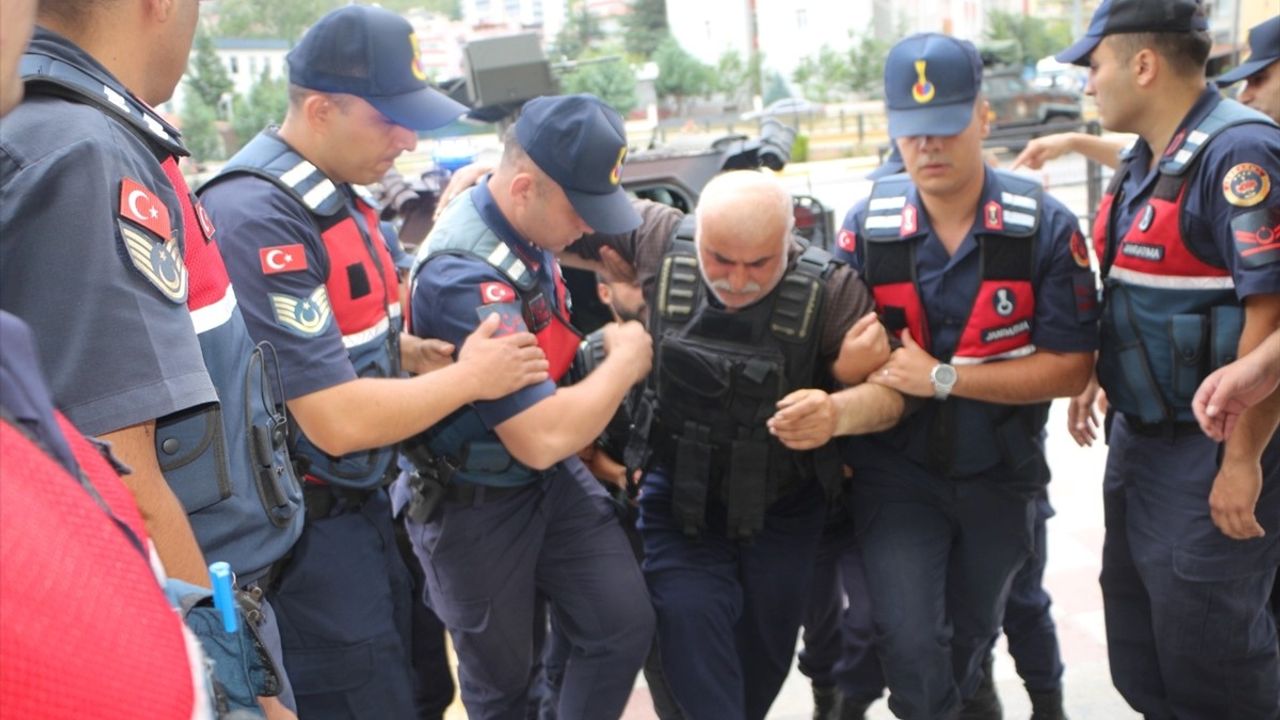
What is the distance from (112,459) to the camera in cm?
113

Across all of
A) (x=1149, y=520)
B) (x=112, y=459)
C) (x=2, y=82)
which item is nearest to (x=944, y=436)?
(x=1149, y=520)

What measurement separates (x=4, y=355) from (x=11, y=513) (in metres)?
0.17

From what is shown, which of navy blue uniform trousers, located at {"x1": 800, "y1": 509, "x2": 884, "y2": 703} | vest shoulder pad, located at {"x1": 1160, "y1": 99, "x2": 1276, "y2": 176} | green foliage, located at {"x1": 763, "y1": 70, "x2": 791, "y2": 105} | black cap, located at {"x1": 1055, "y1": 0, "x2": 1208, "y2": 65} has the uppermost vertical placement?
black cap, located at {"x1": 1055, "y1": 0, "x2": 1208, "y2": 65}

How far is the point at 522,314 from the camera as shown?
8.46ft

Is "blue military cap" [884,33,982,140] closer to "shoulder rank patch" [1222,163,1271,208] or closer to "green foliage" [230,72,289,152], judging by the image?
"shoulder rank patch" [1222,163,1271,208]

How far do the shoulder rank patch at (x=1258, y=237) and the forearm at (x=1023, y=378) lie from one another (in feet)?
1.50

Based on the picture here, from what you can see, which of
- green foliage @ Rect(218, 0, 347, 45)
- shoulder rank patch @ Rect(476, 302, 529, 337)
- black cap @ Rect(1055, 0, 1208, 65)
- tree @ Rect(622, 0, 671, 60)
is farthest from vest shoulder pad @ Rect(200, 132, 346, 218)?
tree @ Rect(622, 0, 671, 60)

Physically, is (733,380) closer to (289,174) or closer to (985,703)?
(289,174)

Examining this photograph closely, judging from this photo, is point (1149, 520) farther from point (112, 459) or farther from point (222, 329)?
point (112, 459)

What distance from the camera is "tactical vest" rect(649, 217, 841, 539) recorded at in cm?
279

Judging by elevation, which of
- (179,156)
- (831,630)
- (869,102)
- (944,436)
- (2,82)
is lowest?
(869,102)

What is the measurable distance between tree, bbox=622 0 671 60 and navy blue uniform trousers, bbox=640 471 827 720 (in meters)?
33.7

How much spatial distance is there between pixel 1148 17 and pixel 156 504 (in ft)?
8.16

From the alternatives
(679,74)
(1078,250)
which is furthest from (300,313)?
(679,74)
